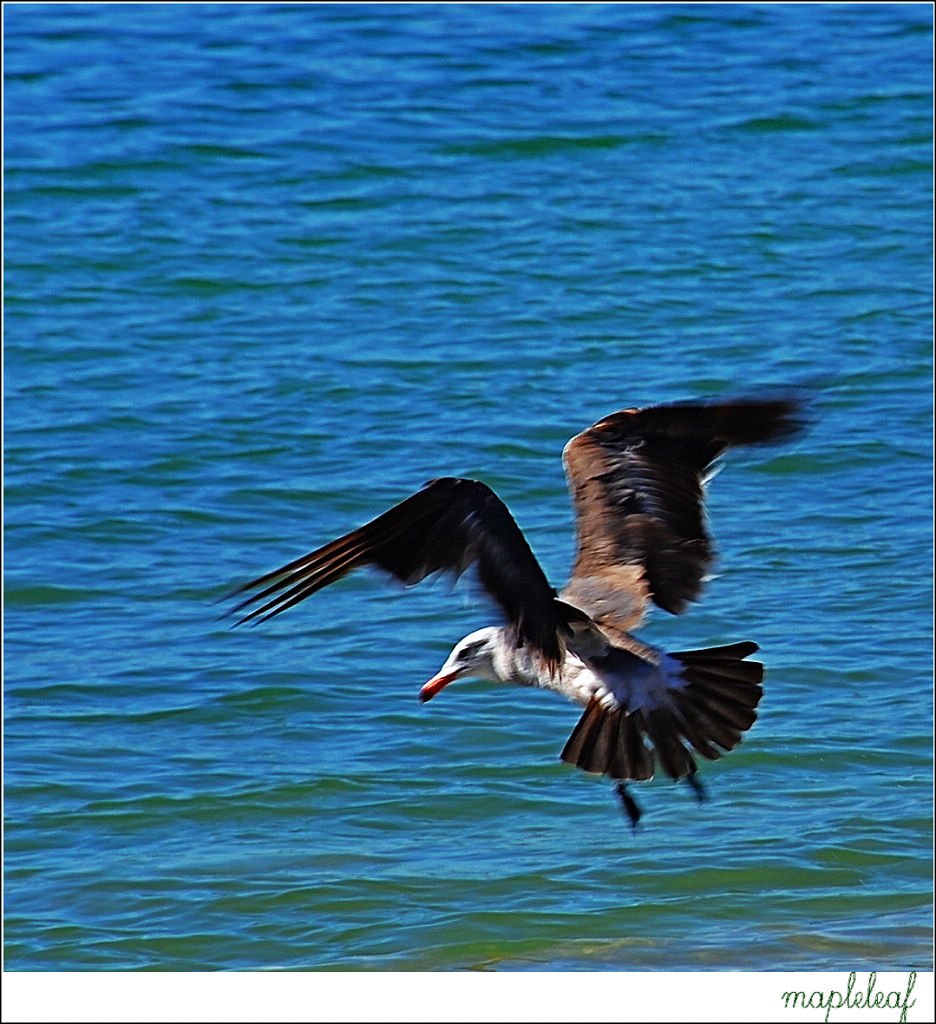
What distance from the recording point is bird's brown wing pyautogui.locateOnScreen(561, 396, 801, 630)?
5262 millimetres

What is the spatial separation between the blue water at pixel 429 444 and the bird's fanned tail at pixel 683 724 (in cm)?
68

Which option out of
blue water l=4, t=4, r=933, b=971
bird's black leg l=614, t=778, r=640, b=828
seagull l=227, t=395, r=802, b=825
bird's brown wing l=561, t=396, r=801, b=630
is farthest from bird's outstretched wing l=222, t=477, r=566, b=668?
bird's black leg l=614, t=778, r=640, b=828

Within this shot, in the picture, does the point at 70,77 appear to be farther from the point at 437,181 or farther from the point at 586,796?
the point at 586,796

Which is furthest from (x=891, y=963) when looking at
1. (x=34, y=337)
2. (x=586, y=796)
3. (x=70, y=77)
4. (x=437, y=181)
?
(x=70, y=77)

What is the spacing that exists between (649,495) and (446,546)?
3.23 feet

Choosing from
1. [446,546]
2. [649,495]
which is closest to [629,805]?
[649,495]

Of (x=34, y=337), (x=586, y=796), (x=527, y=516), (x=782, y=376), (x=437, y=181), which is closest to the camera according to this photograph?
(x=586, y=796)

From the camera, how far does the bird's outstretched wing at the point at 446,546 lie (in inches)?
179

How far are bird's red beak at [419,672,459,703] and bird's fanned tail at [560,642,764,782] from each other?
37 centimetres

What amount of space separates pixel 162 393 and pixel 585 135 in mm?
4175

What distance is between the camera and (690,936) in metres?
5.76

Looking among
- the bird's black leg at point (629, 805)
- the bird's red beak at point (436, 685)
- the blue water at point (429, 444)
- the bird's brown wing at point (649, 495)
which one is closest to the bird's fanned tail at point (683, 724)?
the bird's brown wing at point (649, 495)

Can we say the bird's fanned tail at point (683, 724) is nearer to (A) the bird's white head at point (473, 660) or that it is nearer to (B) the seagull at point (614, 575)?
(B) the seagull at point (614, 575)

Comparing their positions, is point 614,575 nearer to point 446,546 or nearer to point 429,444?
point 446,546
